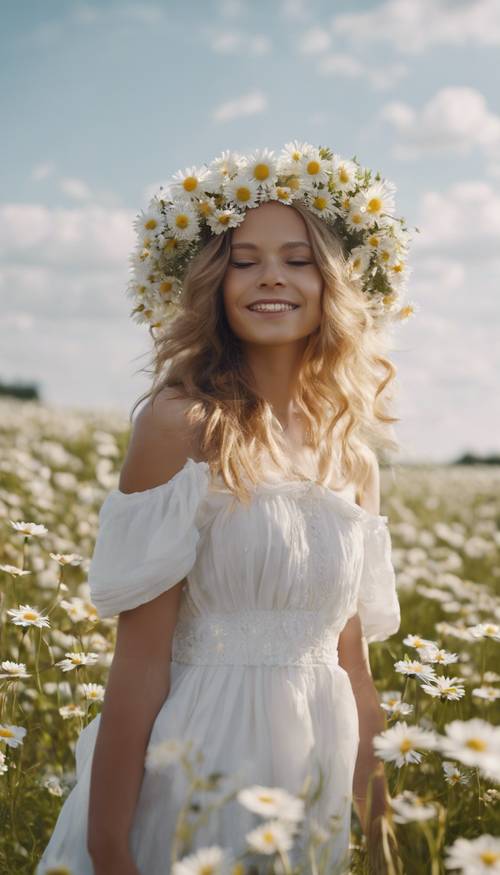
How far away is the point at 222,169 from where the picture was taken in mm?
3082

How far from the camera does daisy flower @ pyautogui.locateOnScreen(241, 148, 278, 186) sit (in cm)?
292

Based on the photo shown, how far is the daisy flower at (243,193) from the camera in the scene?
289 centimetres

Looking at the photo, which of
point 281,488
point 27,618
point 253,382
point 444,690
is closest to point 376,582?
point 444,690

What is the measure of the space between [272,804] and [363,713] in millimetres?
1264

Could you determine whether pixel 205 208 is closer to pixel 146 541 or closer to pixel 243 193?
pixel 243 193

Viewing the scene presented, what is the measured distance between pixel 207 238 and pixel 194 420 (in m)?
0.84

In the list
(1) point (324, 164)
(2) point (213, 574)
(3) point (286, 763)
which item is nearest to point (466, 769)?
(3) point (286, 763)

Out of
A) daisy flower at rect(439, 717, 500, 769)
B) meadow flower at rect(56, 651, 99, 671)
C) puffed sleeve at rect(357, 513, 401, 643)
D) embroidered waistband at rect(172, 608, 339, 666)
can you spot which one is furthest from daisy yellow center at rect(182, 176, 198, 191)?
daisy flower at rect(439, 717, 500, 769)

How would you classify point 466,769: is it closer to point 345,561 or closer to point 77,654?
point 345,561

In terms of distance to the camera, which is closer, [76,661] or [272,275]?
[272,275]

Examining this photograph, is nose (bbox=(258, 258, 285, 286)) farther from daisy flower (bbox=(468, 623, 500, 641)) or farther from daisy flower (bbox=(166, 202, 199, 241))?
daisy flower (bbox=(468, 623, 500, 641))

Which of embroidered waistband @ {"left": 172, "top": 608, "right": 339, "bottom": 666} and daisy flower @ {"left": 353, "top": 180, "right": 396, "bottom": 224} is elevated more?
daisy flower @ {"left": 353, "top": 180, "right": 396, "bottom": 224}

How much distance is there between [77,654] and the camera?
3043 mm

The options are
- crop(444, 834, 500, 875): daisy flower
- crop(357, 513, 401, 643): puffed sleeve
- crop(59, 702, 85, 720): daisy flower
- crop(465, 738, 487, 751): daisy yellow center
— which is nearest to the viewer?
crop(444, 834, 500, 875): daisy flower
